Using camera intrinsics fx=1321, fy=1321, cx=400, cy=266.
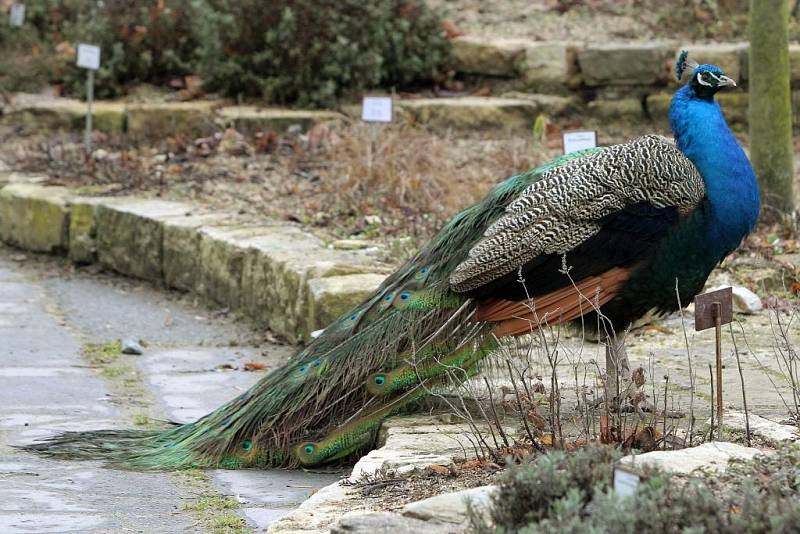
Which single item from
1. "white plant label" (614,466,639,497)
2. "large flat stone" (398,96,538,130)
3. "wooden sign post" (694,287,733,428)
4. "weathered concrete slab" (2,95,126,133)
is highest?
"large flat stone" (398,96,538,130)

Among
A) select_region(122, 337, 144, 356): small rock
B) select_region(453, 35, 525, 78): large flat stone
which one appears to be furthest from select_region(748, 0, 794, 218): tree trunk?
select_region(453, 35, 525, 78): large flat stone

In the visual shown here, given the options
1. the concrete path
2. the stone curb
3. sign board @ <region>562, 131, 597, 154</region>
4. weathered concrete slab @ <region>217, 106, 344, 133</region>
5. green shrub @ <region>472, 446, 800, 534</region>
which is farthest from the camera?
weathered concrete slab @ <region>217, 106, 344, 133</region>

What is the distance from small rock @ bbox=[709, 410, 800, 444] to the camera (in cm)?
389

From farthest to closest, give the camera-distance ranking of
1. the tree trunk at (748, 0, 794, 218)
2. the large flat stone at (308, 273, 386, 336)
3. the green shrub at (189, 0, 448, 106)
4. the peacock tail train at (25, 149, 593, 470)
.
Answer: the green shrub at (189, 0, 448, 106), the tree trunk at (748, 0, 794, 218), the large flat stone at (308, 273, 386, 336), the peacock tail train at (25, 149, 593, 470)

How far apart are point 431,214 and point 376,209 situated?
0.40m

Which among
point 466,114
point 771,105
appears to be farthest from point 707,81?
point 466,114

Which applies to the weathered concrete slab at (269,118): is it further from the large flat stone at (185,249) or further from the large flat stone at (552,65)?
the large flat stone at (185,249)

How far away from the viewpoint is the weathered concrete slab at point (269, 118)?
10.4 metres

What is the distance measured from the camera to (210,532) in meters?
3.88

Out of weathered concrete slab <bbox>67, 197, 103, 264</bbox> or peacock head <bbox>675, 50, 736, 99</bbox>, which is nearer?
peacock head <bbox>675, 50, 736, 99</bbox>

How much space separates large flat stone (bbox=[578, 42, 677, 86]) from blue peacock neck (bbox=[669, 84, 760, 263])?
6.20m

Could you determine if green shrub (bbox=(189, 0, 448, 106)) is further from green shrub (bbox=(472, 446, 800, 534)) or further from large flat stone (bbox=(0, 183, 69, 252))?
green shrub (bbox=(472, 446, 800, 534))

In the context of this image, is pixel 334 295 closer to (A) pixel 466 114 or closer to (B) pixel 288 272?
(B) pixel 288 272

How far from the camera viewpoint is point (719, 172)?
4688mm
